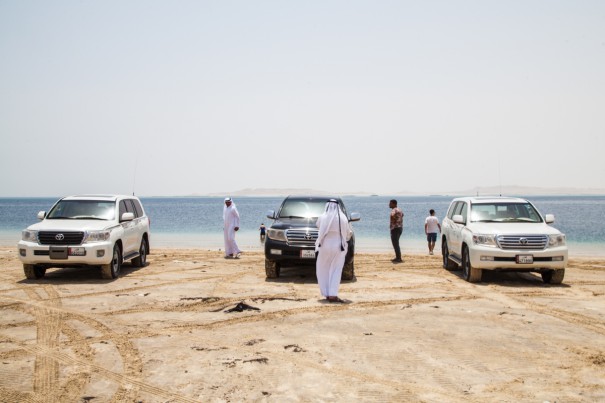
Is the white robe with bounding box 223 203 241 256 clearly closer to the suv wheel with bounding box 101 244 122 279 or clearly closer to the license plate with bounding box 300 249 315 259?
the suv wheel with bounding box 101 244 122 279

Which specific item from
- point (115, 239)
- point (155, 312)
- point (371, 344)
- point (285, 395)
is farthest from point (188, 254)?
point (285, 395)

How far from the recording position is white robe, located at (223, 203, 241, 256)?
57.4 ft

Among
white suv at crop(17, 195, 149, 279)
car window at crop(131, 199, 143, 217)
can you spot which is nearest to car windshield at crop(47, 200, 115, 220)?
white suv at crop(17, 195, 149, 279)

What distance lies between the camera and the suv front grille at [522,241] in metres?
11.6

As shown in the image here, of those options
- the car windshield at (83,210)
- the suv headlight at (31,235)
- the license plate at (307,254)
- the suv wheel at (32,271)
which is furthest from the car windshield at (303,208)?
the suv wheel at (32,271)

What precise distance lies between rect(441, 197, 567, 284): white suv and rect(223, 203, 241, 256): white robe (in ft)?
23.5

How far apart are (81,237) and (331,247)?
599 centimetres

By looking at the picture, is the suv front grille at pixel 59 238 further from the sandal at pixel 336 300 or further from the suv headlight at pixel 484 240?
the suv headlight at pixel 484 240

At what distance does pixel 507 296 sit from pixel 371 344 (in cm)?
489

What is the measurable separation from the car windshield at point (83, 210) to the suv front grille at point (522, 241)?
9.16m

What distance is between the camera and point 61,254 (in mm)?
11906

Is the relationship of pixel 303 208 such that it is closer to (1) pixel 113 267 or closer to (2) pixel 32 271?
(1) pixel 113 267

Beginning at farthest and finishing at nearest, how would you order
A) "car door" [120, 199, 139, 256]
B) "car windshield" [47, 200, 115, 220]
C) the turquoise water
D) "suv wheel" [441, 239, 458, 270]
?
the turquoise water < "suv wheel" [441, 239, 458, 270] < "car door" [120, 199, 139, 256] < "car windshield" [47, 200, 115, 220]

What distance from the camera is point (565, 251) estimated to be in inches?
462
